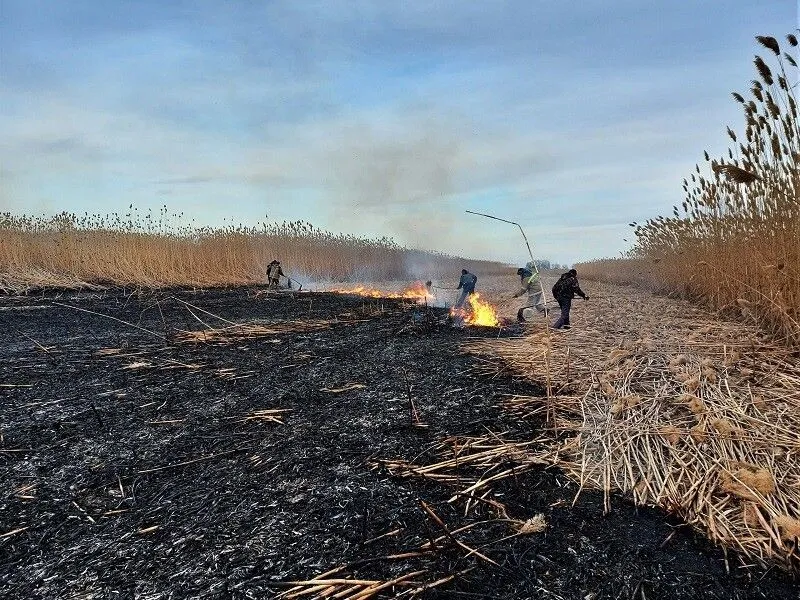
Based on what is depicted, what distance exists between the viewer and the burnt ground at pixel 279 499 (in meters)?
1.80

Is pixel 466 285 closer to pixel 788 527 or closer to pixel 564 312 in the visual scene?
pixel 564 312

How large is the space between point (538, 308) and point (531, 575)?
25.6 ft

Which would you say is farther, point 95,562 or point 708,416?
point 708,416

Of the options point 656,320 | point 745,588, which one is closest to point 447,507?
point 745,588

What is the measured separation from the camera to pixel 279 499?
91.7 inches

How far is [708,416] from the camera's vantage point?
2.81m

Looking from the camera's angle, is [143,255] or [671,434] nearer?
[671,434]

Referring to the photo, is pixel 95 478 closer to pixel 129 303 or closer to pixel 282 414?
pixel 282 414

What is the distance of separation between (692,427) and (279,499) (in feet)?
7.58

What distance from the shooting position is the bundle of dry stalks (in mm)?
2150

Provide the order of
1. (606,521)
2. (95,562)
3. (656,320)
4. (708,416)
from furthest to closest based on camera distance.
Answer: (656,320) < (708,416) < (606,521) < (95,562)

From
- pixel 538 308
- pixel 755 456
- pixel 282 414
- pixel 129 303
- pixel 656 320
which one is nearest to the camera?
pixel 755 456

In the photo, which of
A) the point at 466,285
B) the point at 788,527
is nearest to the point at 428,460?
the point at 788,527

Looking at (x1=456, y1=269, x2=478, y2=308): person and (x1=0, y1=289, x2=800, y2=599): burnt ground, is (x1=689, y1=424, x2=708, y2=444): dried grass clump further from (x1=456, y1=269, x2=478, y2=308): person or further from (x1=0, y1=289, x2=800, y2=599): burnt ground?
(x1=456, y1=269, x2=478, y2=308): person
